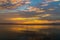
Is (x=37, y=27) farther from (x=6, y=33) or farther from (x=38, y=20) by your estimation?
(x=6, y=33)

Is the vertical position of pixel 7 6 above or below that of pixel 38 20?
above

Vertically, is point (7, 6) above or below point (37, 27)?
above

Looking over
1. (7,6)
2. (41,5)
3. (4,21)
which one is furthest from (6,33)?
(41,5)

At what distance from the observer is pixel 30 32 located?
3.55m

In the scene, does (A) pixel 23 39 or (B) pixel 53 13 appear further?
(A) pixel 23 39

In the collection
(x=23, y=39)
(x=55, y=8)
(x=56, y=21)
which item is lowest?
(x=23, y=39)

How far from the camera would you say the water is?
3457mm

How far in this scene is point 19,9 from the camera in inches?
133

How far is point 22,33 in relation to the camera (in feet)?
11.7

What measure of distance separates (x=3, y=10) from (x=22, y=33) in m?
0.51

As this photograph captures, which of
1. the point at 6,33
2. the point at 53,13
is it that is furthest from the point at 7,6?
the point at 53,13

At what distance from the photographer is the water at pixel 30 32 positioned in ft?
11.3

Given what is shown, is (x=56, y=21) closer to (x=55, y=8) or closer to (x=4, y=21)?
(x=55, y=8)

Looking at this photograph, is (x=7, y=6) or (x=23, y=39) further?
(x=23, y=39)
